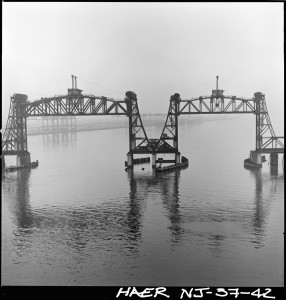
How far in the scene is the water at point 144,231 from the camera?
95.1 ft

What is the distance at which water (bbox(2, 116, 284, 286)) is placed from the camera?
28984 mm

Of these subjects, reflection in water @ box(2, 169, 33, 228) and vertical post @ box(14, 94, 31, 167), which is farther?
vertical post @ box(14, 94, 31, 167)

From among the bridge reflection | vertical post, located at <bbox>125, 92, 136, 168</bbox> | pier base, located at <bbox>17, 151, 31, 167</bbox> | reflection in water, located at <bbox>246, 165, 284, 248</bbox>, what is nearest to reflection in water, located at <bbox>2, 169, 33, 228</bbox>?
the bridge reflection

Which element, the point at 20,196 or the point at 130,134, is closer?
the point at 20,196

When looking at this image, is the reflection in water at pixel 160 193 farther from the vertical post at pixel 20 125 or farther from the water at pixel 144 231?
the vertical post at pixel 20 125

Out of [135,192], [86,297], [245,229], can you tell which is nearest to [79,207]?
[135,192]

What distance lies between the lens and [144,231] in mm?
38594

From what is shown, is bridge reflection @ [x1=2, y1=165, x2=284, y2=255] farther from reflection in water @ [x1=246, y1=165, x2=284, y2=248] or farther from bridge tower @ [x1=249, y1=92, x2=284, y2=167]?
bridge tower @ [x1=249, y1=92, x2=284, y2=167]

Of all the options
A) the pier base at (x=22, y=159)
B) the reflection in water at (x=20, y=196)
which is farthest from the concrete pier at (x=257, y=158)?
the pier base at (x=22, y=159)

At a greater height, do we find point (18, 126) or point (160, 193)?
point (18, 126)

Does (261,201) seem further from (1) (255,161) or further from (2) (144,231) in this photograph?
(1) (255,161)

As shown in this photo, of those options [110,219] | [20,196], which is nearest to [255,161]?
[110,219]

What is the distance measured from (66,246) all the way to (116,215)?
10.9 metres

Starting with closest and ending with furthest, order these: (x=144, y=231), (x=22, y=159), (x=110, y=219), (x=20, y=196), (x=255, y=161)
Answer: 1. (x=144, y=231)
2. (x=110, y=219)
3. (x=20, y=196)
4. (x=255, y=161)
5. (x=22, y=159)
